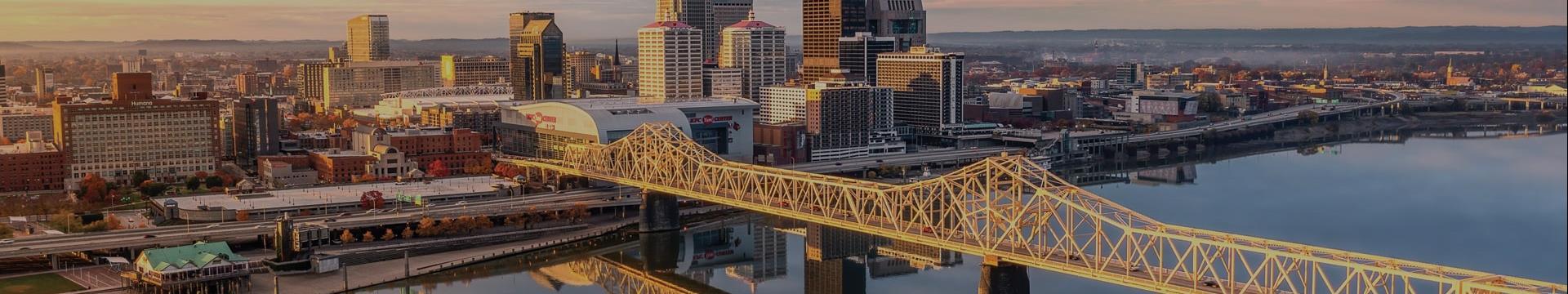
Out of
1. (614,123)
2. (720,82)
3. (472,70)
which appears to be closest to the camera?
(614,123)

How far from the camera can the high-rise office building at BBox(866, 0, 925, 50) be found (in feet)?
143

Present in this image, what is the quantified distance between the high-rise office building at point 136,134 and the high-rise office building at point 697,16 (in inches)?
765

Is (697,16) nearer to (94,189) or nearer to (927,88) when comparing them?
(927,88)

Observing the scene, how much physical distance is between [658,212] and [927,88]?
16602mm

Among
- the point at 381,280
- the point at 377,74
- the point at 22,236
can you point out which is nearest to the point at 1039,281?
the point at 381,280

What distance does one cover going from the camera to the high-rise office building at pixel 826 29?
41500 mm

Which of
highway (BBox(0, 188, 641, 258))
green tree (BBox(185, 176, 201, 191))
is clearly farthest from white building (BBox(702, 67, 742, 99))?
green tree (BBox(185, 176, 201, 191))

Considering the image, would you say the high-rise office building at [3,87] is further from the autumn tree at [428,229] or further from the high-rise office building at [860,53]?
the autumn tree at [428,229]

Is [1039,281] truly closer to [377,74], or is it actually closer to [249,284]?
[249,284]

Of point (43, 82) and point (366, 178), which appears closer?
point (366, 178)

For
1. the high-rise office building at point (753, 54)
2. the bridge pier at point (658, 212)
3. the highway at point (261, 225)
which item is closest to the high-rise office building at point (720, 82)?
the high-rise office building at point (753, 54)

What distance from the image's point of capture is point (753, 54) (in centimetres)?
3888

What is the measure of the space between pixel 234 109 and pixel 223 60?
97.4 ft

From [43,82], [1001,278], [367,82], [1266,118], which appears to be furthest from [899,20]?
[1001,278]
